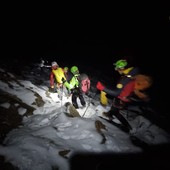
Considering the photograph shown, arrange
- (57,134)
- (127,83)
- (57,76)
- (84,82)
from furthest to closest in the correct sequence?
1. (57,76)
2. (84,82)
3. (127,83)
4. (57,134)

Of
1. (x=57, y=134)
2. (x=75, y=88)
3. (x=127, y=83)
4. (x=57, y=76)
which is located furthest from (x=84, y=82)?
(x=57, y=134)

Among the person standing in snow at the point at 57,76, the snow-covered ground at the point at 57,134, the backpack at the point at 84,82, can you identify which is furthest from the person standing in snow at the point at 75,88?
the person standing in snow at the point at 57,76

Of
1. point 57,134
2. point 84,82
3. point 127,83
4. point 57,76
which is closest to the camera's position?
point 57,134

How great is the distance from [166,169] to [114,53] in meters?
29.8

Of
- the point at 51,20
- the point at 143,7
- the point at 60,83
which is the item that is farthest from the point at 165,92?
the point at 51,20

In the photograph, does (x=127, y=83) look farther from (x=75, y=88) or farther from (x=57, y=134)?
(x=75, y=88)

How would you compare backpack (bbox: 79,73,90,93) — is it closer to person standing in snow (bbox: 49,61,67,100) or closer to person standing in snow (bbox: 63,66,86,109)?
person standing in snow (bbox: 63,66,86,109)

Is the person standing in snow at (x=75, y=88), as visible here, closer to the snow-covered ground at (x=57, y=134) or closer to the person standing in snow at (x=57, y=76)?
the snow-covered ground at (x=57, y=134)

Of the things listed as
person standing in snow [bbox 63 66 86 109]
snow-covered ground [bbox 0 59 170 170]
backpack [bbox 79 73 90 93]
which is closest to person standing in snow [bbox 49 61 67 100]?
snow-covered ground [bbox 0 59 170 170]

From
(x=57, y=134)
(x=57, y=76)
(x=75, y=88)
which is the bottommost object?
(x=57, y=134)

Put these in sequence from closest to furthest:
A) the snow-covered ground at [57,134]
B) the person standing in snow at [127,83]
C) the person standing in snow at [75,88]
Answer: the snow-covered ground at [57,134]
the person standing in snow at [127,83]
the person standing in snow at [75,88]

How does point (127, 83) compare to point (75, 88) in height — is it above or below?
above

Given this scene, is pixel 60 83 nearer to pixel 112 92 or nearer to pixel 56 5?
pixel 112 92

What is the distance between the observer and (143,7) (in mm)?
36094
